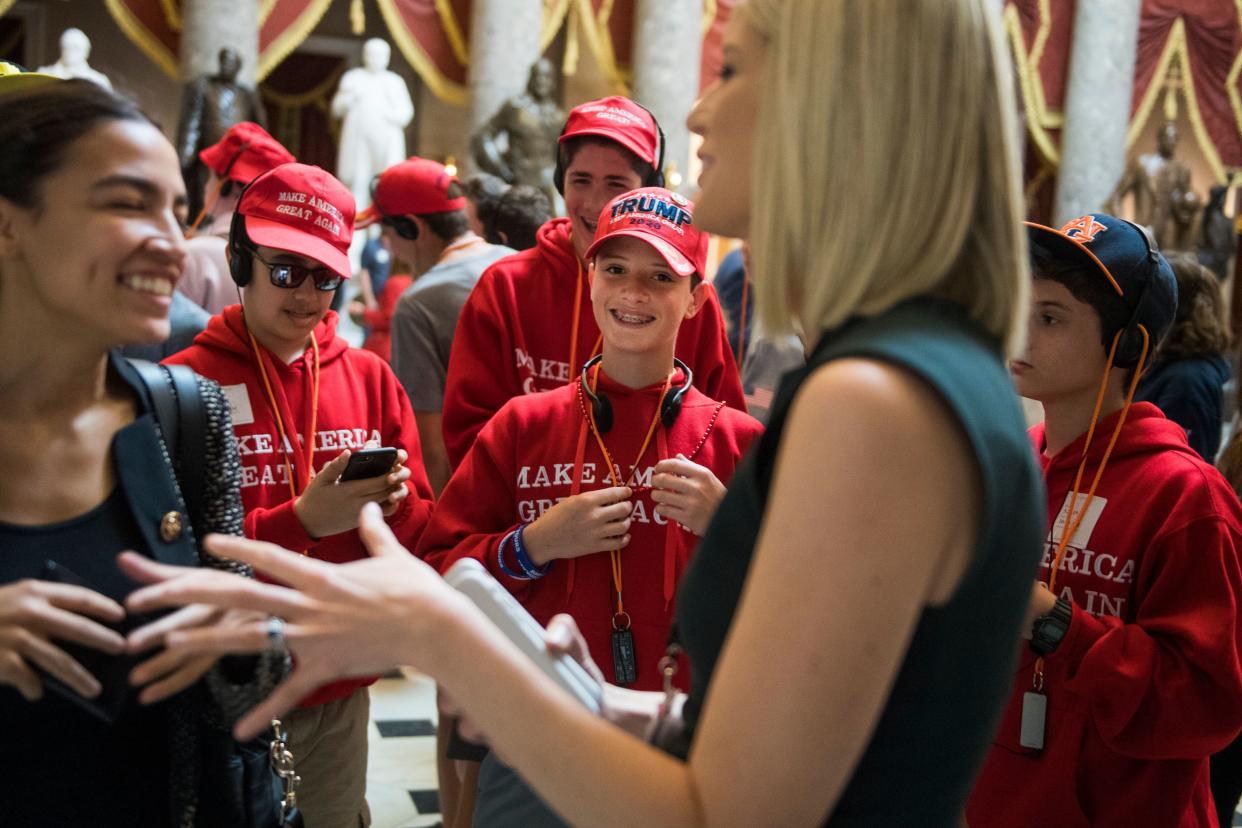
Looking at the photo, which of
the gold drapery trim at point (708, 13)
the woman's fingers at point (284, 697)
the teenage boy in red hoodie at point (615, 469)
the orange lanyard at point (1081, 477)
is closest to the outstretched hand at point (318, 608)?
the woman's fingers at point (284, 697)

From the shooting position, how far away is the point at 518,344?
10.4 ft

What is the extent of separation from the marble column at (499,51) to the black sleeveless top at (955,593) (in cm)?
1172

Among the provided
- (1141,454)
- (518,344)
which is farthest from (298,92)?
(1141,454)

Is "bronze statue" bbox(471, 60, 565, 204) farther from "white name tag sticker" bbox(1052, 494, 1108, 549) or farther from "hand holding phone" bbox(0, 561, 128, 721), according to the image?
"hand holding phone" bbox(0, 561, 128, 721)

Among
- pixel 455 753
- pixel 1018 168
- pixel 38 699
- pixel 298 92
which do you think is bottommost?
pixel 455 753

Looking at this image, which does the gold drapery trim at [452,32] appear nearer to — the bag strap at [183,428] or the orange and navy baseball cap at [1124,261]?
the orange and navy baseball cap at [1124,261]

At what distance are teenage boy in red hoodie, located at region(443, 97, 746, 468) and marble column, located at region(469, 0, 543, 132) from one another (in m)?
9.39

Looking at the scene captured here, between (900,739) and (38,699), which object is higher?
(900,739)

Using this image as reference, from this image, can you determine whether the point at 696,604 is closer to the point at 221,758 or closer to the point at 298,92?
the point at 221,758

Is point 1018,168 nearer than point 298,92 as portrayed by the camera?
Yes

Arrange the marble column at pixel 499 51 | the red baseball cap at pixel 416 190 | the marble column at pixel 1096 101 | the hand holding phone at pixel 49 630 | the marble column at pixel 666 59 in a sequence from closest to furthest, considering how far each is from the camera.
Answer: the hand holding phone at pixel 49 630
the red baseball cap at pixel 416 190
the marble column at pixel 499 51
the marble column at pixel 666 59
the marble column at pixel 1096 101

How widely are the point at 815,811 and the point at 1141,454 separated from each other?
1.57m

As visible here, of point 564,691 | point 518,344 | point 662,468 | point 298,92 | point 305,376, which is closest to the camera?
point 564,691

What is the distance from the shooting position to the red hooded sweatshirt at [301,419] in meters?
2.65
